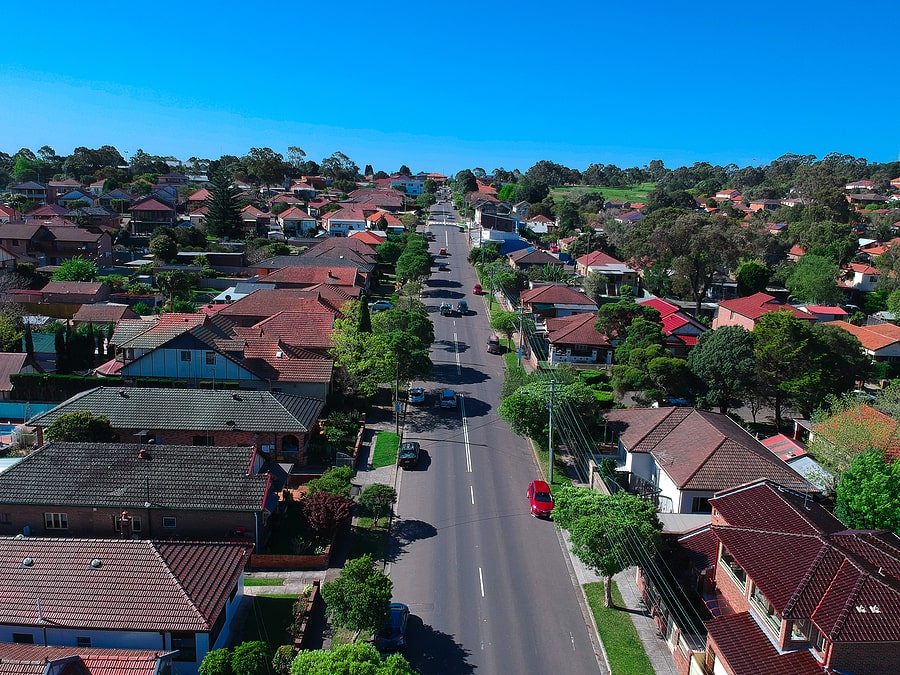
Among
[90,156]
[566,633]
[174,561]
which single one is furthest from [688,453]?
Result: [90,156]

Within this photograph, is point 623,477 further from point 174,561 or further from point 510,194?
point 510,194

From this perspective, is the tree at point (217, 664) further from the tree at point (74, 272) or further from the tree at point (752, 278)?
the tree at point (752, 278)

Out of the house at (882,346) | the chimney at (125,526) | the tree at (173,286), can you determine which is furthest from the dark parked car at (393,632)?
the tree at (173,286)

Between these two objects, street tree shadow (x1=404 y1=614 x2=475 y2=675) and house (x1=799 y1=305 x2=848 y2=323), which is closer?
street tree shadow (x1=404 y1=614 x2=475 y2=675)

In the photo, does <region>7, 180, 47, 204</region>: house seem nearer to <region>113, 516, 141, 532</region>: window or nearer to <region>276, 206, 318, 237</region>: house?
<region>276, 206, 318, 237</region>: house

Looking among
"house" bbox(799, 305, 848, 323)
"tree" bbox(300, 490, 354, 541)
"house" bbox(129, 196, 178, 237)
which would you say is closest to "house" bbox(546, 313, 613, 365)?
"house" bbox(799, 305, 848, 323)
